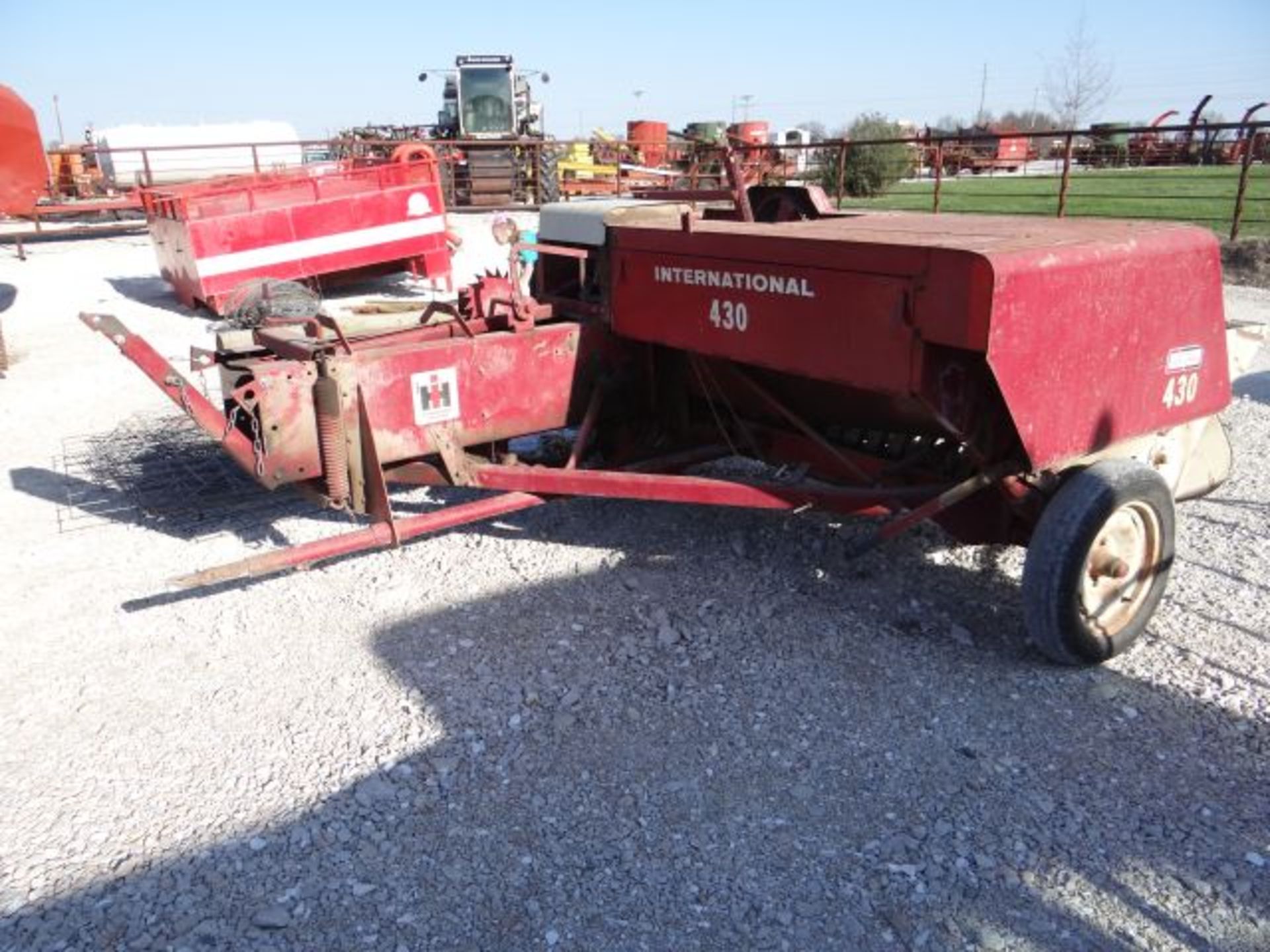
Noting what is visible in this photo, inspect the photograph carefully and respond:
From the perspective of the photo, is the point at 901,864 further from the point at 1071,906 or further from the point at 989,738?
the point at 989,738

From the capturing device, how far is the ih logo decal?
12.5 ft

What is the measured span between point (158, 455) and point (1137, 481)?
15.9ft

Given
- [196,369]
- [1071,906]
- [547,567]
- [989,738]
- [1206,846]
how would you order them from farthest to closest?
[547,567], [196,369], [989,738], [1206,846], [1071,906]

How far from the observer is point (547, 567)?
420 cm

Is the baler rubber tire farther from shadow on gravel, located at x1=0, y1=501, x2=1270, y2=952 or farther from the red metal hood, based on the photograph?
the red metal hood

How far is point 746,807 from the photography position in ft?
8.93

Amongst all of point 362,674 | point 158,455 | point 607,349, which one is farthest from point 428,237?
point 362,674

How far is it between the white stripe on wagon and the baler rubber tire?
8536mm

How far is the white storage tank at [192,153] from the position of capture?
23.6m

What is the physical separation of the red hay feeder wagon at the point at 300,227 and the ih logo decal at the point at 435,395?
654cm

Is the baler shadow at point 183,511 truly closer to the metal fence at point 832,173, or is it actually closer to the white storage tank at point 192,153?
the metal fence at point 832,173

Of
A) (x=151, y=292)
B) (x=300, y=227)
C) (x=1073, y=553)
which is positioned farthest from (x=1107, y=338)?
(x=151, y=292)

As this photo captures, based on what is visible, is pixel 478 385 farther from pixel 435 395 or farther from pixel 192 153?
pixel 192 153

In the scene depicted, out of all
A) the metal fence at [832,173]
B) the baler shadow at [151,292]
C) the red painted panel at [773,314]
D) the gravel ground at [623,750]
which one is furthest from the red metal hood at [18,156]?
the red painted panel at [773,314]
